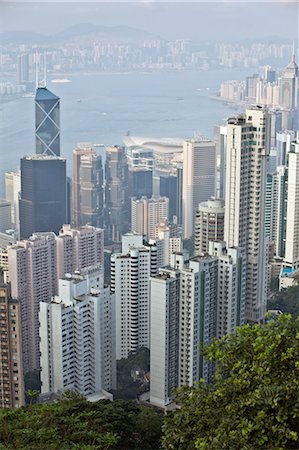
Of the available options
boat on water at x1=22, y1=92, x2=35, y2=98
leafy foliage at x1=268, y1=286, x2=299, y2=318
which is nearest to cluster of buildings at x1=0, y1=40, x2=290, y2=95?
boat on water at x1=22, y1=92, x2=35, y2=98

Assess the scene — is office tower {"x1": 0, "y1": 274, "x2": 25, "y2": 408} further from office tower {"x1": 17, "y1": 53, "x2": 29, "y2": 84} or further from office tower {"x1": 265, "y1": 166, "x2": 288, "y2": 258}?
office tower {"x1": 265, "y1": 166, "x2": 288, "y2": 258}

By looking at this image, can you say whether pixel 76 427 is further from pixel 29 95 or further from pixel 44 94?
pixel 44 94

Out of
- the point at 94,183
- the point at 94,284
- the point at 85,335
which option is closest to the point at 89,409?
the point at 85,335

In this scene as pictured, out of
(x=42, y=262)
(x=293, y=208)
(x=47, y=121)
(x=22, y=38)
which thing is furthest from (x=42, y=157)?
(x=293, y=208)

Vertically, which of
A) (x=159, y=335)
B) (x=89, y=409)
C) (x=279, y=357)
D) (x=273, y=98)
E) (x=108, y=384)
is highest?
(x=273, y=98)

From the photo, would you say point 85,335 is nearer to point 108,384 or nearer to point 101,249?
point 108,384

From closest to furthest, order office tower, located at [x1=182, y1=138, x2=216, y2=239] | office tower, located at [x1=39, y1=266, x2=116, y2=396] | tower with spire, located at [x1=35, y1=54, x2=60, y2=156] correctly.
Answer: office tower, located at [x1=39, y1=266, x2=116, y2=396], office tower, located at [x1=182, y1=138, x2=216, y2=239], tower with spire, located at [x1=35, y1=54, x2=60, y2=156]
